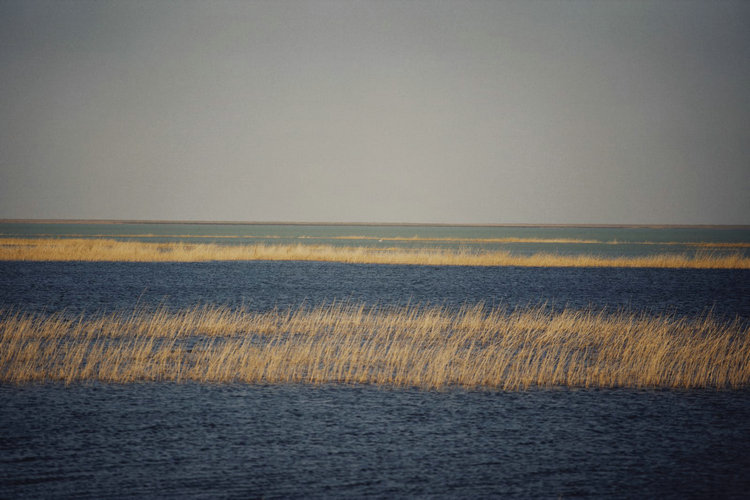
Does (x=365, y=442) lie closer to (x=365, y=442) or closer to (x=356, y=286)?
(x=365, y=442)

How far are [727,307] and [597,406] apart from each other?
20.3 metres

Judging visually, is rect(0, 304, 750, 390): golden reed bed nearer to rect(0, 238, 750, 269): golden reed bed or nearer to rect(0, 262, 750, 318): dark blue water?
rect(0, 262, 750, 318): dark blue water

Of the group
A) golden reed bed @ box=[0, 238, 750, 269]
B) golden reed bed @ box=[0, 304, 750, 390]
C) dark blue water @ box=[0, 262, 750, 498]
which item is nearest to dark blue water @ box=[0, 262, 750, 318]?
golden reed bed @ box=[0, 238, 750, 269]

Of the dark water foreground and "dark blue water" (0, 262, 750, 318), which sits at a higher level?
the dark water foreground

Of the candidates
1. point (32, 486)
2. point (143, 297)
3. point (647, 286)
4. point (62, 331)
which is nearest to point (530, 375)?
point (32, 486)

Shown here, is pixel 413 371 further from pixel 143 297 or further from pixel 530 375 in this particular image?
→ pixel 143 297

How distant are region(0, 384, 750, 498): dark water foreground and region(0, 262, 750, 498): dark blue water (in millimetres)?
34

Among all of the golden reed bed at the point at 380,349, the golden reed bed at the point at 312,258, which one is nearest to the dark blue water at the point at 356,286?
the golden reed bed at the point at 312,258

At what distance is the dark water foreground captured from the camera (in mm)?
8609

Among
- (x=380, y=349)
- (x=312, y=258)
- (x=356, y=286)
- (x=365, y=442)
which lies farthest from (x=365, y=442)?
(x=312, y=258)

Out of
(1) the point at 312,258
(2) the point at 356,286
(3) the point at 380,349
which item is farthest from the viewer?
(1) the point at 312,258

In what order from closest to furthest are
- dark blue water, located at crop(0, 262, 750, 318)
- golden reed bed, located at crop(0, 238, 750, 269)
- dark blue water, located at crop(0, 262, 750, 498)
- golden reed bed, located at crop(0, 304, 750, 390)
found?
dark blue water, located at crop(0, 262, 750, 498)
golden reed bed, located at crop(0, 304, 750, 390)
dark blue water, located at crop(0, 262, 750, 318)
golden reed bed, located at crop(0, 238, 750, 269)

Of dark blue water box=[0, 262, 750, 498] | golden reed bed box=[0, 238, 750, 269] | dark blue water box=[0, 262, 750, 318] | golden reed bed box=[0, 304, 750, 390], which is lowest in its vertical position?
golden reed bed box=[0, 238, 750, 269]

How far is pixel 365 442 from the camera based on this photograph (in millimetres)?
10414
